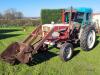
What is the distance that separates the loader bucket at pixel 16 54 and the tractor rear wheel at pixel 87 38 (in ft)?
9.75

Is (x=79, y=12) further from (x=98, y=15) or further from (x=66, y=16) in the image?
(x=98, y=15)

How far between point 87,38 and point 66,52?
1759 millimetres

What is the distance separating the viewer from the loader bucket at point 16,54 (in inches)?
302

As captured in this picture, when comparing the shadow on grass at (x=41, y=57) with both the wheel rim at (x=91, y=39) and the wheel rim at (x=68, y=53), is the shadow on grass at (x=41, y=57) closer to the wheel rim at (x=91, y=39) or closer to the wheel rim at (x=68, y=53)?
the wheel rim at (x=68, y=53)

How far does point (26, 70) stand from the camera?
24.6 ft

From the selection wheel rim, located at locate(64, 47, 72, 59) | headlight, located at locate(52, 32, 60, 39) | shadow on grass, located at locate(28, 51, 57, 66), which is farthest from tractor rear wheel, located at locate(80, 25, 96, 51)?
shadow on grass, located at locate(28, 51, 57, 66)

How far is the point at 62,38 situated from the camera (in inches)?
376

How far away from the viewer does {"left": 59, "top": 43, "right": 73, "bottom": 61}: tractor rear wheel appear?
857 centimetres

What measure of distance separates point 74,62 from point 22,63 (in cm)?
215

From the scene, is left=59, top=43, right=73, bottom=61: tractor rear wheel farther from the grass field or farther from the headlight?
the headlight

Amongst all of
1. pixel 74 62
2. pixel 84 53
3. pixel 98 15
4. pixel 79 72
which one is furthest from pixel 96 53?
pixel 98 15

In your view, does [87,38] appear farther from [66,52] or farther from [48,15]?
[48,15]

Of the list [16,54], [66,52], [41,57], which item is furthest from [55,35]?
[16,54]

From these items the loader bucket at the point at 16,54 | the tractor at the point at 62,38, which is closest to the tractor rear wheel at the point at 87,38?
the tractor at the point at 62,38
